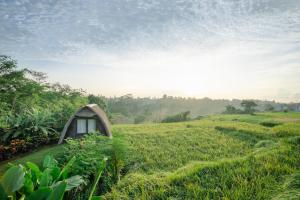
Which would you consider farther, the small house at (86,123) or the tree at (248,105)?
A: the tree at (248,105)

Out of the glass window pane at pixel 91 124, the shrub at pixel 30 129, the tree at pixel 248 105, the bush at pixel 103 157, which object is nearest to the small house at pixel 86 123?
the glass window pane at pixel 91 124

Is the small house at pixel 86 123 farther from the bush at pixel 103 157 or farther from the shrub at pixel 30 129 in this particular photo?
the bush at pixel 103 157

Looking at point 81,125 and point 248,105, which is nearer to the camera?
point 81,125

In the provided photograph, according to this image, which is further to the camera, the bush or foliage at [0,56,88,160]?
foliage at [0,56,88,160]

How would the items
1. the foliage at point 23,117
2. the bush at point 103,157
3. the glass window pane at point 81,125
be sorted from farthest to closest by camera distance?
the glass window pane at point 81,125 < the foliage at point 23,117 < the bush at point 103,157

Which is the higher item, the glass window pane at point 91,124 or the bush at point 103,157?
the glass window pane at point 91,124

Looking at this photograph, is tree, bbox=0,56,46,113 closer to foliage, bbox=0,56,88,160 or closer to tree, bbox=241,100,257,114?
foliage, bbox=0,56,88,160

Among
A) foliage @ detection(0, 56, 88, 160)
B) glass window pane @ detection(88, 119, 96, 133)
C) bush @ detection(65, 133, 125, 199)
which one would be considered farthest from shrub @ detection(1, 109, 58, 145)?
bush @ detection(65, 133, 125, 199)

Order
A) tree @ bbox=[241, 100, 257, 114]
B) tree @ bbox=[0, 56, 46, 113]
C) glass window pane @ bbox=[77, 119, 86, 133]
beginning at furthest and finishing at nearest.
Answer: tree @ bbox=[241, 100, 257, 114] < tree @ bbox=[0, 56, 46, 113] < glass window pane @ bbox=[77, 119, 86, 133]

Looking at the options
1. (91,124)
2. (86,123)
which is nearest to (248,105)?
(91,124)

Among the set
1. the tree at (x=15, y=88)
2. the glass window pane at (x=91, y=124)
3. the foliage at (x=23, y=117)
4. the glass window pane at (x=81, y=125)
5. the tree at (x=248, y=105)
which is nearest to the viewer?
the foliage at (x=23, y=117)

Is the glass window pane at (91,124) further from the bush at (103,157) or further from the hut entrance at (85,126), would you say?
the bush at (103,157)

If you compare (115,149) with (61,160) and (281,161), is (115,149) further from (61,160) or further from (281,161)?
(281,161)

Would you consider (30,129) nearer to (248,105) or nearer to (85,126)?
(85,126)
